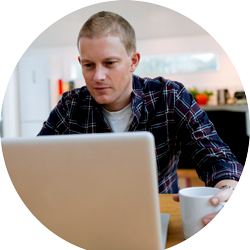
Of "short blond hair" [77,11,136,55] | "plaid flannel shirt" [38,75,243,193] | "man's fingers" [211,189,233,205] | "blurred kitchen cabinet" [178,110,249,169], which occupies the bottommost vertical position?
"blurred kitchen cabinet" [178,110,249,169]

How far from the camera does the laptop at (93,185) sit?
50cm

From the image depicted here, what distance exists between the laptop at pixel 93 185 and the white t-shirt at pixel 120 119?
78cm

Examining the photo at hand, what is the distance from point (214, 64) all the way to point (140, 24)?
198cm

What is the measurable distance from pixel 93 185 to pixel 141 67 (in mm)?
5746

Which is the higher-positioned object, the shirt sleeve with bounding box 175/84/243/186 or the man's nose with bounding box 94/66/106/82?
the man's nose with bounding box 94/66/106/82

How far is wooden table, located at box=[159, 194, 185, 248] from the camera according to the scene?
0.66 meters

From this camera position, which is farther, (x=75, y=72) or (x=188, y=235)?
(x=75, y=72)

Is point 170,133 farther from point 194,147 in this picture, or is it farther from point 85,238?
point 85,238

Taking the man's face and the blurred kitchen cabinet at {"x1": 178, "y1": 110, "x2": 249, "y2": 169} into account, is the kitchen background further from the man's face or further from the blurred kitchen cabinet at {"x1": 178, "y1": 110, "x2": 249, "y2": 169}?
the man's face

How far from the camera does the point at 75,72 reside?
634 cm

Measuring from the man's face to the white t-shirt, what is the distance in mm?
129

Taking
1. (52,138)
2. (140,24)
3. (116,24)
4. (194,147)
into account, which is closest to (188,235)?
(52,138)

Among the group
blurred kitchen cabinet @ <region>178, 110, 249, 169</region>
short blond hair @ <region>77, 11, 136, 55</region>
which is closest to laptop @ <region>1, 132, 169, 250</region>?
short blond hair @ <region>77, 11, 136, 55</region>

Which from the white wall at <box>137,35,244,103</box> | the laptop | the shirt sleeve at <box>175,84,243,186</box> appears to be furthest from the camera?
the white wall at <box>137,35,244,103</box>
